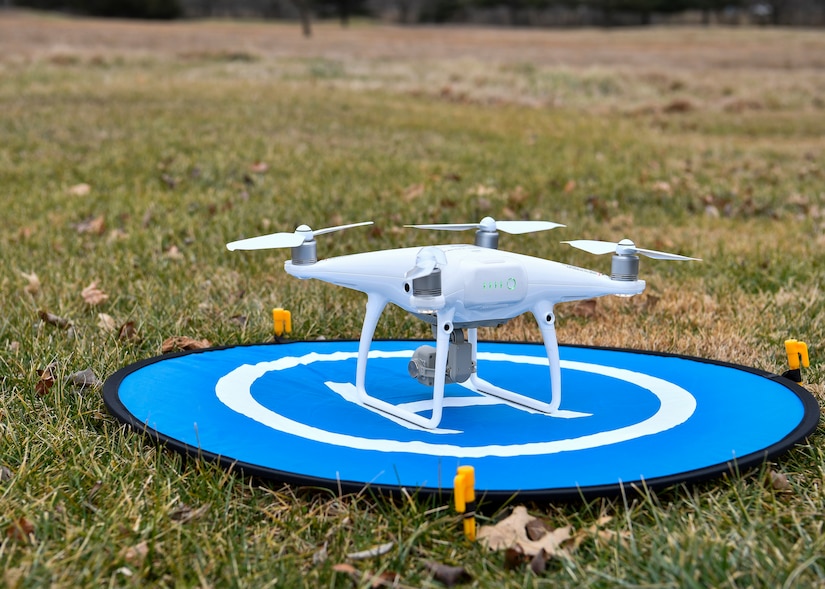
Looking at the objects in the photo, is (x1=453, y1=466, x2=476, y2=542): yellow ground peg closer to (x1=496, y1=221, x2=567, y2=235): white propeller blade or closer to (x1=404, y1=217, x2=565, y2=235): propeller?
(x1=404, y1=217, x2=565, y2=235): propeller

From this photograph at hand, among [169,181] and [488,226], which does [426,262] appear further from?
[169,181]

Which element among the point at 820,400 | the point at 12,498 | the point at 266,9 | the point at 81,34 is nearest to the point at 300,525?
the point at 12,498

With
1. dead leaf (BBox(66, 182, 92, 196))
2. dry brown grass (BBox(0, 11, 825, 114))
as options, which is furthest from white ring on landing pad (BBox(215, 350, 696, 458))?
dry brown grass (BBox(0, 11, 825, 114))

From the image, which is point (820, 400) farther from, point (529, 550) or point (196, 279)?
point (196, 279)

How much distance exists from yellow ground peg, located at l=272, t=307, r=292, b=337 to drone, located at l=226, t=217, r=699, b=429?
99cm

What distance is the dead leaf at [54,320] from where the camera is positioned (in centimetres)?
443

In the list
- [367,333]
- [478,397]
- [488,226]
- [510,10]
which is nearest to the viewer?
[367,333]

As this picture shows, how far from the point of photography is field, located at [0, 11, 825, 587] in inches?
93.4

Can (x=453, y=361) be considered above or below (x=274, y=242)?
below

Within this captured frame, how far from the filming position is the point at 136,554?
7.66 feet

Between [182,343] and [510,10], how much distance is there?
7838 centimetres

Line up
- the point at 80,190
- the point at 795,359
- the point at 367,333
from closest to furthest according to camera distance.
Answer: the point at 367,333 → the point at 795,359 → the point at 80,190

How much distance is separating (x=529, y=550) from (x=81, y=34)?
43145mm

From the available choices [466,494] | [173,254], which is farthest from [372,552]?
[173,254]
